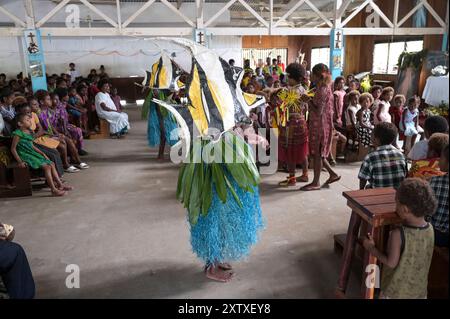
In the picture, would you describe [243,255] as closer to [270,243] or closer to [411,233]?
[270,243]

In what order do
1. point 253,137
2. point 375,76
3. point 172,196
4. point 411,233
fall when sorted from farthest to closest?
point 375,76 → point 172,196 → point 253,137 → point 411,233

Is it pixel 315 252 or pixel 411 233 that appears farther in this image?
pixel 315 252

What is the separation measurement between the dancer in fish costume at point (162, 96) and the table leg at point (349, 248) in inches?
141

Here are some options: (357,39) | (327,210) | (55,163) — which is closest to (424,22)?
(357,39)

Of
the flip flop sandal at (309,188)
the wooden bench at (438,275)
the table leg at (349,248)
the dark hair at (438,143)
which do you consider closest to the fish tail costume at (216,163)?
the table leg at (349,248)

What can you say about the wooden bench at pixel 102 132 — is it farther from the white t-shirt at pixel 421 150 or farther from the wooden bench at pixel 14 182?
the white t-shirt at pixel 421 150

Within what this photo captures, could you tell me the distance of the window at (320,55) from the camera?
1535 cm

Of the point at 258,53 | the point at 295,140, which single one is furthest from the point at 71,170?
the point at 258,53

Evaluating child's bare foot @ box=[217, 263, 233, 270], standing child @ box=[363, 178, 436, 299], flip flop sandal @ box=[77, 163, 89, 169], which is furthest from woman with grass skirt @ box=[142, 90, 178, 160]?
standing child @ box=[363, 178, 436, 299]

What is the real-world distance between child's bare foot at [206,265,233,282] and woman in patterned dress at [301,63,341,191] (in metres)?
2.01

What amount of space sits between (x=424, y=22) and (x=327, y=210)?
7.86 m

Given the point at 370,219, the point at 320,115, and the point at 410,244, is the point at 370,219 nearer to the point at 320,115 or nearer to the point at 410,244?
the point at 410,244

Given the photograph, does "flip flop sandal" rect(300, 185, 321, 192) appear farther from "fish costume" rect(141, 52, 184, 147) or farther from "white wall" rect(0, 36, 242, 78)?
"white wall" rect(0, 36, 242, 78)

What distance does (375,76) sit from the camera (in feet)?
38.5
